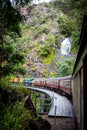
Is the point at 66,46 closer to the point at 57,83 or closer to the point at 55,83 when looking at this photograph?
the point at 55,83

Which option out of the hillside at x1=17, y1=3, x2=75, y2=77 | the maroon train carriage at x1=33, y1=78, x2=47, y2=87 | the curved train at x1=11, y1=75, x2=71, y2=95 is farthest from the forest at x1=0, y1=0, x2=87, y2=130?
the maroon train carriage at x1=33, y1=78, x2=47, y2=87

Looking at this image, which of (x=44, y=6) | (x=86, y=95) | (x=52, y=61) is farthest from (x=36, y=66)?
(x=86, y=95)

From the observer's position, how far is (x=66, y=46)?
197ft

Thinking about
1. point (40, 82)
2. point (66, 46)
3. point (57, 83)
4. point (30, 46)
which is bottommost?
point (57, 83)

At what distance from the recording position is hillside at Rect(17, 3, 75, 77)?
179ft

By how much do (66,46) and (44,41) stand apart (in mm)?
6236

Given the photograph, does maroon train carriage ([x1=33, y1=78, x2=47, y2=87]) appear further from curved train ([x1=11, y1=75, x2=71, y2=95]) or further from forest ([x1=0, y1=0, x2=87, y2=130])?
forest ([x1=0, y1=0, x2=87, y2=130])

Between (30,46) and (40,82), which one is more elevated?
(30,46)

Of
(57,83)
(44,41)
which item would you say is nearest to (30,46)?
(44,41)

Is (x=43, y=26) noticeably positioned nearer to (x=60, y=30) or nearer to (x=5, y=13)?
(x=60, y=30)

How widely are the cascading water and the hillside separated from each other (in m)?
0.86

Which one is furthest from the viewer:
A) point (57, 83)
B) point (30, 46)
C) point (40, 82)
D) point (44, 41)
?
point (30, 46)

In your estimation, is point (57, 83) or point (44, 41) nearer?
point (57, 83)

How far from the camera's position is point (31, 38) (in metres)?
66.6
